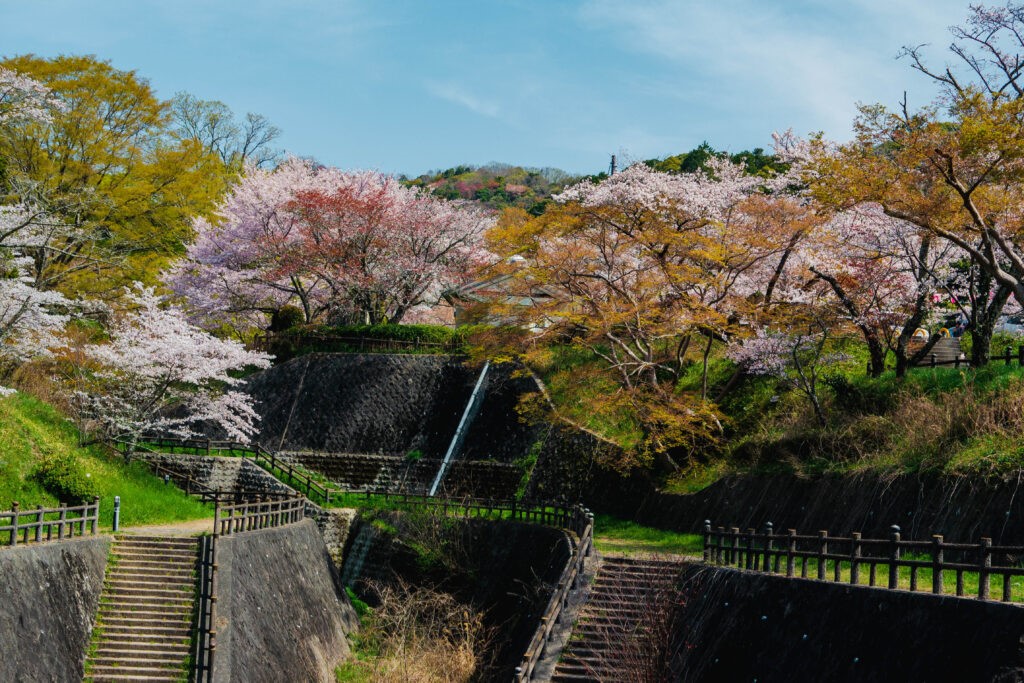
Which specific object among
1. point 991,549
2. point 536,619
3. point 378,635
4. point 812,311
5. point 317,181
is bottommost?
point 378,635

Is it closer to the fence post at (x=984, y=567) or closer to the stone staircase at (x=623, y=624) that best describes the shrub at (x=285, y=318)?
the stone staircase at (x=623, y=624)

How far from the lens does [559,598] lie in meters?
22.3

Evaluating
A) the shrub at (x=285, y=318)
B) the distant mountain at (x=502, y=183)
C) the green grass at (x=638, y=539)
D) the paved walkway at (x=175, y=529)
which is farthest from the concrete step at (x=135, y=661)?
the distant mountain at (x=502, y=183)

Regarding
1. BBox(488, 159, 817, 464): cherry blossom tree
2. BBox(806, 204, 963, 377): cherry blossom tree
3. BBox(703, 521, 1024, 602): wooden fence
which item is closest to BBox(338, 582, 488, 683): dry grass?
BBox(703, 521, 1024, 602): wooden fence

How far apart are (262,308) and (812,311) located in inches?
1059

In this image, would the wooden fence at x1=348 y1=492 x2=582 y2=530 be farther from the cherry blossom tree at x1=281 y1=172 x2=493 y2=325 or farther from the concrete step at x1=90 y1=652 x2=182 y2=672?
the cherry blossom tree at x1=281 y1=172 x2=493 y2=325

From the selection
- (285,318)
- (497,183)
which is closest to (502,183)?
(497,183)

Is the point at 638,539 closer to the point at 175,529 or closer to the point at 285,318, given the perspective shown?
the point at 175,529

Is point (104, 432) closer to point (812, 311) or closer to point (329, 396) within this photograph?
point (329, 396)

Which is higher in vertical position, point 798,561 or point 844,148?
point 844,148

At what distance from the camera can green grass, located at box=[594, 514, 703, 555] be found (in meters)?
26.4

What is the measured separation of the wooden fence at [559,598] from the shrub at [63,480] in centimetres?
1229

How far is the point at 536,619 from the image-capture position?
23.8 metres

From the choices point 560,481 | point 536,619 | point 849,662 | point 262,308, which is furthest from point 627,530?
point 262,308
